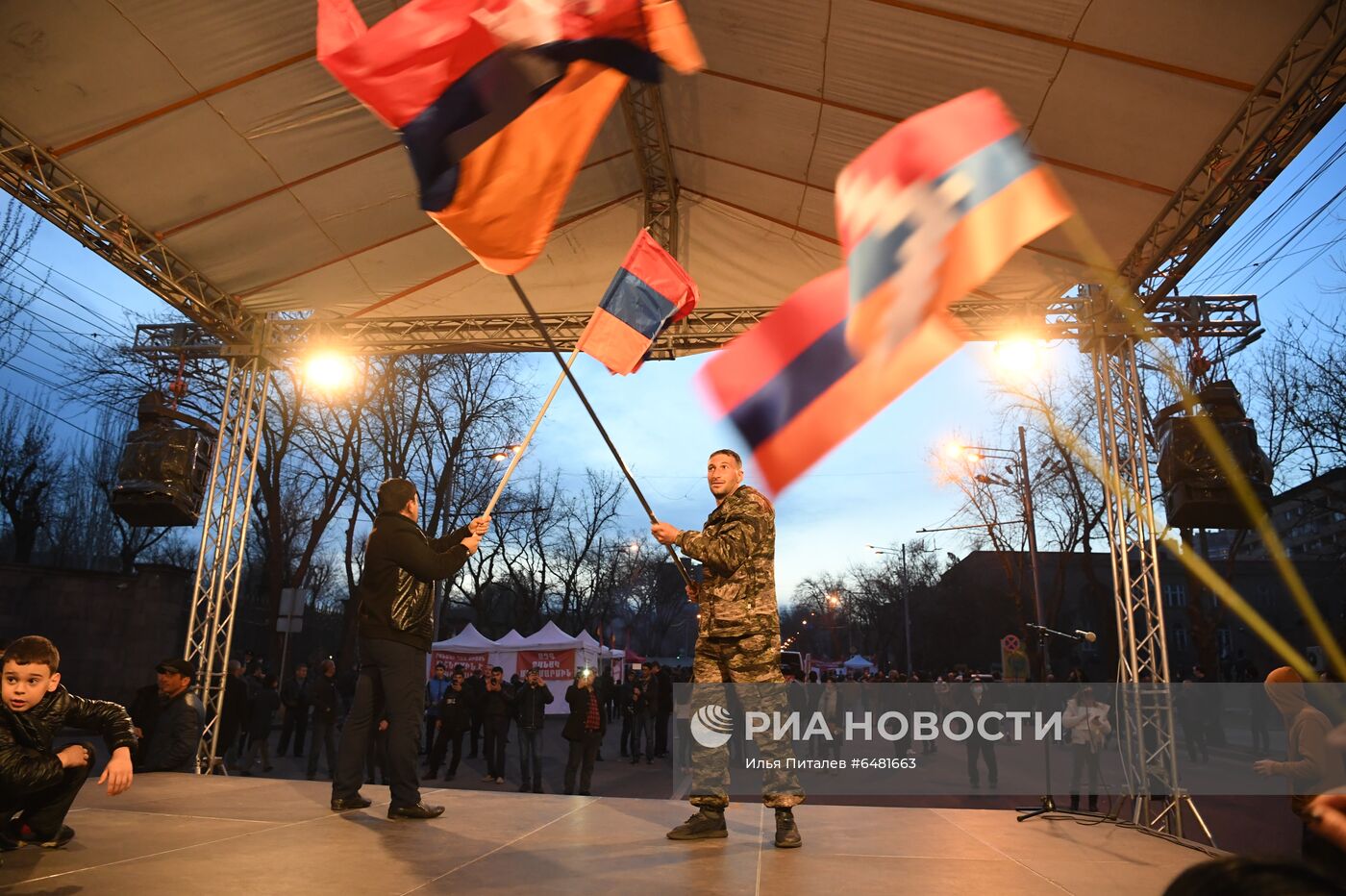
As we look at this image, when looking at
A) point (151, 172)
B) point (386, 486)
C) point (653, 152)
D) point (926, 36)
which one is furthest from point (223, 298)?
point (926, 36)

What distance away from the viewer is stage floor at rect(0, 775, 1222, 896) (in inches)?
129

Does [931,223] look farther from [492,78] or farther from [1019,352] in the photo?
[1019,352]

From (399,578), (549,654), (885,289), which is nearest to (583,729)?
(399,578)

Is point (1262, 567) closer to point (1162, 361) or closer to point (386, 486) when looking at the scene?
point (1162, 361)

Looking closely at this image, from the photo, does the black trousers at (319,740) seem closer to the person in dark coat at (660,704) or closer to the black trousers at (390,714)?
the person in dark coat at (660,704)

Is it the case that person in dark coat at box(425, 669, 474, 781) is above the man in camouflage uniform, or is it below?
below

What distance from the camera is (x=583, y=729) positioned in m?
12.7

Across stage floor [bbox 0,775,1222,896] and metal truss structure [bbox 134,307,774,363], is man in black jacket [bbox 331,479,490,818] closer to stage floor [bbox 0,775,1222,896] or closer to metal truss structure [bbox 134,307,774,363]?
stage floor [bbox 0,775,1222,896]

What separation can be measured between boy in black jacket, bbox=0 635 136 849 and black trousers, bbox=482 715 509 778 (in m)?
10.9

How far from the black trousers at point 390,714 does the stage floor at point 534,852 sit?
212 millimetres

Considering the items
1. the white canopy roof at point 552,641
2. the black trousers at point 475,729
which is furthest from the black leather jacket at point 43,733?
the white canopy roof at point 552,641

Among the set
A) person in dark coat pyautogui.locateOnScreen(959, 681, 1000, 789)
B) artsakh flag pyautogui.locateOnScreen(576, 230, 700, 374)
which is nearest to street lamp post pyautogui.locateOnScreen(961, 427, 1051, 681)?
person in dark coat pyautogui.locateOnScreen(959, 681, 1000, 789)

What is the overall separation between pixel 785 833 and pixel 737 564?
1.41 metres

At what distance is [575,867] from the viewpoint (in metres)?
3.68
